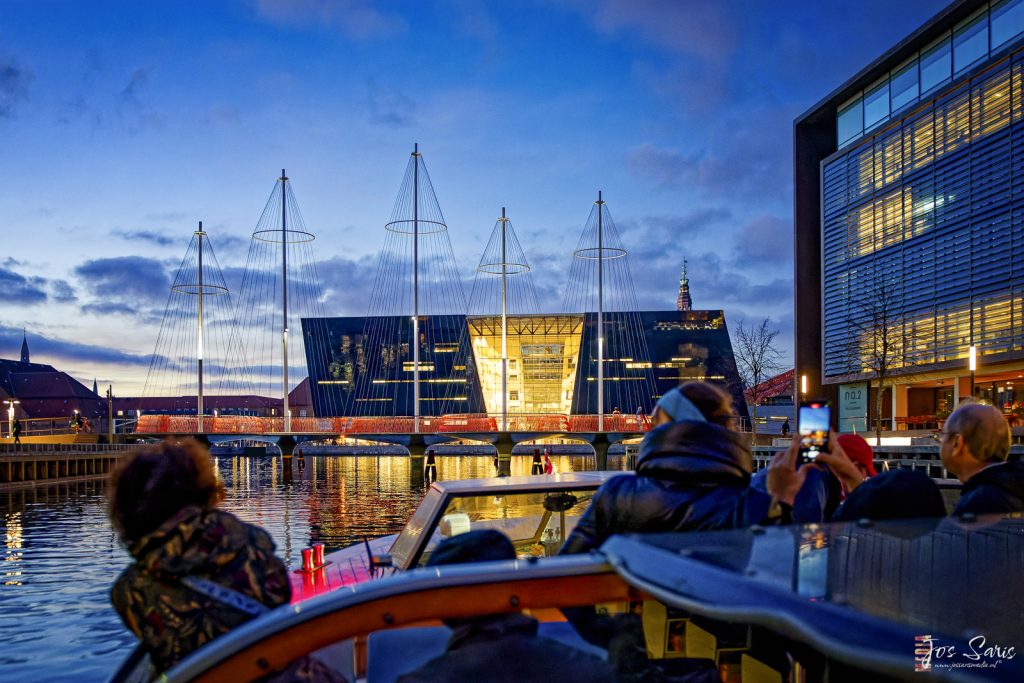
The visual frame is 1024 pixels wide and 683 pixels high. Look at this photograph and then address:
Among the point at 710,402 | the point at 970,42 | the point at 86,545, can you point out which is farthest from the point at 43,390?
the point at 710,402

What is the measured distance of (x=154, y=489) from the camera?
247 cm

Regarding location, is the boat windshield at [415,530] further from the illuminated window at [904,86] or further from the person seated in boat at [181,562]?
the illuminated window at [904,86]

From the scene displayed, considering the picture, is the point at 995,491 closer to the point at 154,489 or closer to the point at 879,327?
the point at 154,489

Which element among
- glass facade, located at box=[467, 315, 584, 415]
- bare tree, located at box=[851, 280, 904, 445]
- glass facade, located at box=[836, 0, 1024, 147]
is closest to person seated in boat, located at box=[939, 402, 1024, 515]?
bare tree, located at box=[851, 280, 904, 445]

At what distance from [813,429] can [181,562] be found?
8.24 ft

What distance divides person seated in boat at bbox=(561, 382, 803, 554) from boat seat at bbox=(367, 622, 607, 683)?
525 millimetres

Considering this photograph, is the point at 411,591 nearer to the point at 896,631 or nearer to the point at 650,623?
the point at 650,623

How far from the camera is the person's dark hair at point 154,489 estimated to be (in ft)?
8.11

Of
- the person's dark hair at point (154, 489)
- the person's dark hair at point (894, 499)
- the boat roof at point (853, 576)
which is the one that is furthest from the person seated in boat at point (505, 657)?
the person's dark hair at point (894, 499)

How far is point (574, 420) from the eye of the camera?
5309cm

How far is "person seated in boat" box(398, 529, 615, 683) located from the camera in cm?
206

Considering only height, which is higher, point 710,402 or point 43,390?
point 710,402

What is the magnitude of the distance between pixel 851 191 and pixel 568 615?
1837 inches

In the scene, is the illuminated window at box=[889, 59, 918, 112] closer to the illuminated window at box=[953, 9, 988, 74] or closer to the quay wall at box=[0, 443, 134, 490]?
the illuminated window at box=[953, 9, 988, 74]
